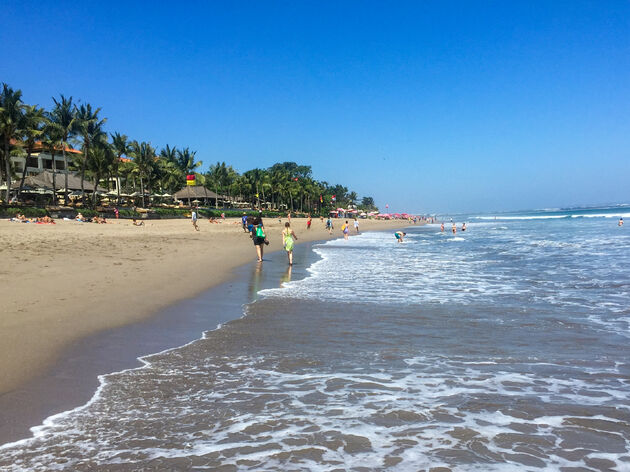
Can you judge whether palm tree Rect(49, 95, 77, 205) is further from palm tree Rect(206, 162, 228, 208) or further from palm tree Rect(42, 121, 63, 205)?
palm tree Rect(206, 162, 228, 208)

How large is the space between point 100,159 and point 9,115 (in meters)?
10.5

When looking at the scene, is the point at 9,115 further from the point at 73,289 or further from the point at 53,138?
the point at 73,289

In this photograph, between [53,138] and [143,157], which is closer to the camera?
[53,138]

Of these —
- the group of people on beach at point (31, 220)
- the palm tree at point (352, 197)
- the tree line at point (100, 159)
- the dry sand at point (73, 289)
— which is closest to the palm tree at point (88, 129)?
the tree line at point (100, 159)

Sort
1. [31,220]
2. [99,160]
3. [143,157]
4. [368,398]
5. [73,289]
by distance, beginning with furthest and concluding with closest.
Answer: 1. [143,157]
2. [99,160]
3. [31,220]
4. [73,289]
5. [368,398]

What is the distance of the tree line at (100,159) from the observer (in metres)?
38.0

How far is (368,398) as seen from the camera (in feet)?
12.5

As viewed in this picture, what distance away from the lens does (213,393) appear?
154 inches

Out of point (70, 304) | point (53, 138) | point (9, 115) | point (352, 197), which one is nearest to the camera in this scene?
point (70, 304)

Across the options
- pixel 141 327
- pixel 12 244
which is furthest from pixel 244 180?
pixel 141 327

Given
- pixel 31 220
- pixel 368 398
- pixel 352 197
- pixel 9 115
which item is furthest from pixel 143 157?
pixel 352 197

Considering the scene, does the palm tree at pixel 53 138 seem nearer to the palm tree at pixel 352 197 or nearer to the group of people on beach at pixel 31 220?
A: the group of people on beach at pixel 31 220

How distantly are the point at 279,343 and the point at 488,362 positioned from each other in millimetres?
2542

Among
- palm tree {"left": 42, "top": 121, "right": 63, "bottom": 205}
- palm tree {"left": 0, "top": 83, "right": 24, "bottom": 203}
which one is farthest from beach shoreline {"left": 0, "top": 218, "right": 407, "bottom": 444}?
palm tree {"left": 42, "top": 121, "right": 63, "bottom": 205}
